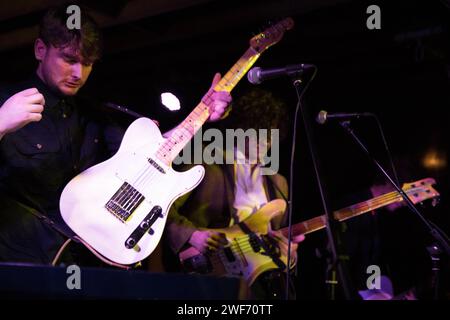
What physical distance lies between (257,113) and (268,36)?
0.95 metres

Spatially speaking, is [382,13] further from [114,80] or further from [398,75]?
[114,80]

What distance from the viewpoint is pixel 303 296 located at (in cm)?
463

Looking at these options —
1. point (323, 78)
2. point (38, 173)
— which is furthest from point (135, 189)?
point (323, 78)

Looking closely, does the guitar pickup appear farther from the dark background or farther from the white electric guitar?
the dark background

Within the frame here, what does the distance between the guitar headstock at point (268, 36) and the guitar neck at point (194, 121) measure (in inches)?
1.5

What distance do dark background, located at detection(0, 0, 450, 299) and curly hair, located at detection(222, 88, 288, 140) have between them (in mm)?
491

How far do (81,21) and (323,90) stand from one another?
2.54 m

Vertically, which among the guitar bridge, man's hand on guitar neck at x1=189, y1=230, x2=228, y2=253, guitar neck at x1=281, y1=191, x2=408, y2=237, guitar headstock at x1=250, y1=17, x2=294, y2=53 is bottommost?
man's hand on guitar neck at x1=189, y1=230, x2=228, y2=253

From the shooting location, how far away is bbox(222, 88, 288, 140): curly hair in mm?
3773

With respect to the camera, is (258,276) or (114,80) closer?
(258,276)

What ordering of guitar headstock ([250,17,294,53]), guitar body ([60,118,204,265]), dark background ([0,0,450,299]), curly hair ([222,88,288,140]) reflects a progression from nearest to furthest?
guitar body ([60,118,204,265]), guitar headstock ([250,17,294,53]), curly hair ([222,88,288,140]), dark background ([0,0,450,299])

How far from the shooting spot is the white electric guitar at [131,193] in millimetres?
2285

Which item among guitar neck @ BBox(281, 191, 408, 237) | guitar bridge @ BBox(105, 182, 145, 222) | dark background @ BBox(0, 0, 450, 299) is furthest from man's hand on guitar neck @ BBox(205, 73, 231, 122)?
dark background @ BBox(0, 0, 450, 299)
